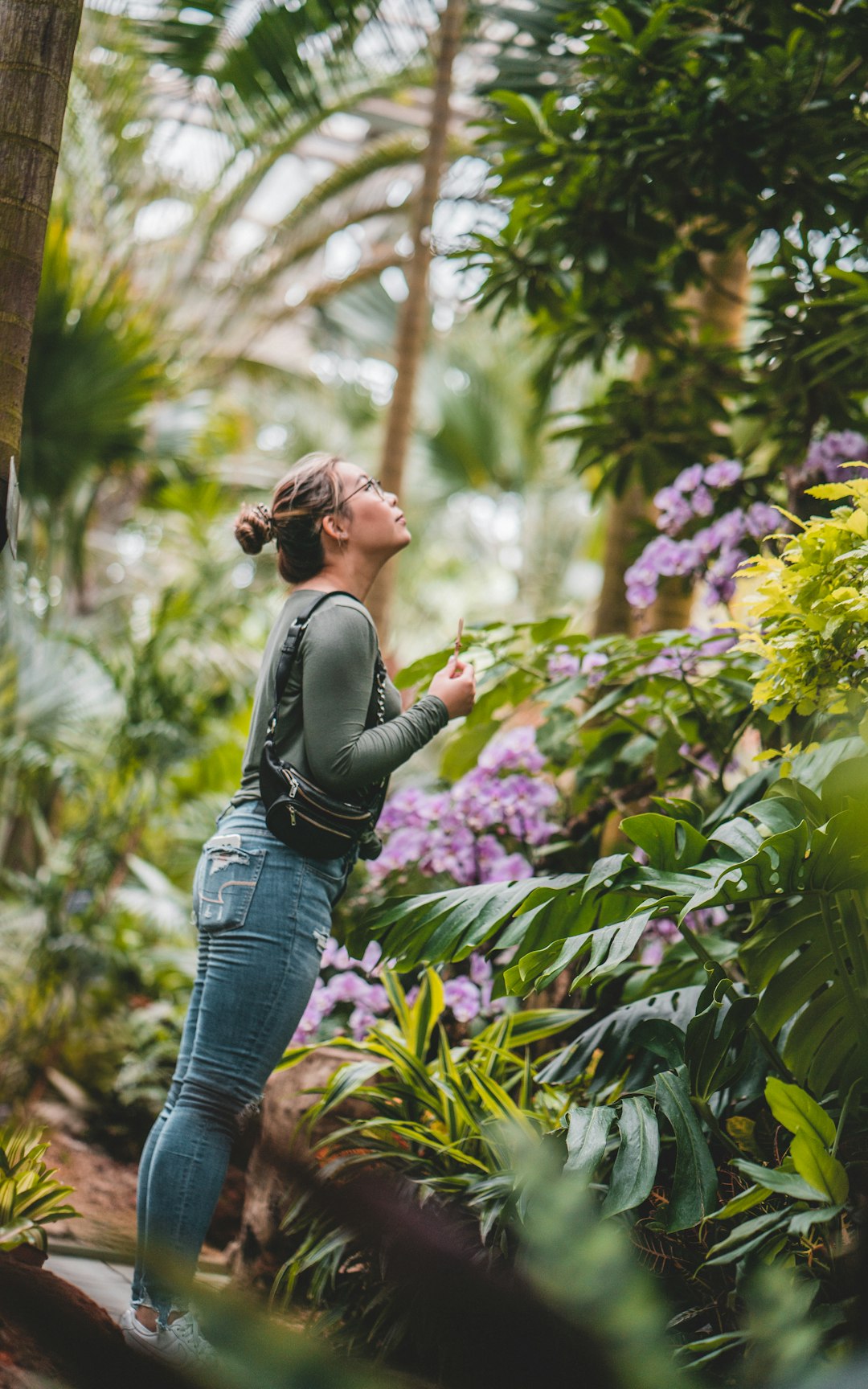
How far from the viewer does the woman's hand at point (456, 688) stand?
1.85m

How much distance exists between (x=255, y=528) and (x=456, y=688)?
18.3 inches

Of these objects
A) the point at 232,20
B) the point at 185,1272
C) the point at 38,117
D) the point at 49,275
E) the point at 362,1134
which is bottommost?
the point at 362,1134

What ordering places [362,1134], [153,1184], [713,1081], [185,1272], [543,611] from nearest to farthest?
[185,1272]
[153,1184]
[713,1081]
[362,1134]
[543,611]

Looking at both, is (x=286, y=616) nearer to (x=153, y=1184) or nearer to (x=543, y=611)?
(x=153, y=1184)

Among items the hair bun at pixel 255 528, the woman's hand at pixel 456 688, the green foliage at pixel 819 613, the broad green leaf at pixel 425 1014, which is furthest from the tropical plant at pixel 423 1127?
the hair bun at pixel 255 528

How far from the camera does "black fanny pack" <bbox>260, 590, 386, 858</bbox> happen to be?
1.68 meters

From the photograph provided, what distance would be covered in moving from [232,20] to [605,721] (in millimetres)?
3282

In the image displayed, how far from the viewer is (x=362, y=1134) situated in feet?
7.24

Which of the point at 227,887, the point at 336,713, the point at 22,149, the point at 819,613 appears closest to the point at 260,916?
the point at 227,887

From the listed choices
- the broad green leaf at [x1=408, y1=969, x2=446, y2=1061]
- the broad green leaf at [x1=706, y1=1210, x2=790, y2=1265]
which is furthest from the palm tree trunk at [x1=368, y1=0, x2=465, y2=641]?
the broad green leaf at [x1=706, y1=1210, x2=790, y2=1265]

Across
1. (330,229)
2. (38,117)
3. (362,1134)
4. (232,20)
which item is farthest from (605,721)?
(330,229)

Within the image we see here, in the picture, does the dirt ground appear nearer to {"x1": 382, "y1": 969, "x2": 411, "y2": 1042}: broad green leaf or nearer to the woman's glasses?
{"x1": 382, "y1": 969, "x2": 411, "y2": 1042}: broad green leaf

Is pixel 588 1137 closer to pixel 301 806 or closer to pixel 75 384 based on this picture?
pixel 301 806

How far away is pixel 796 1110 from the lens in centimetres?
120
